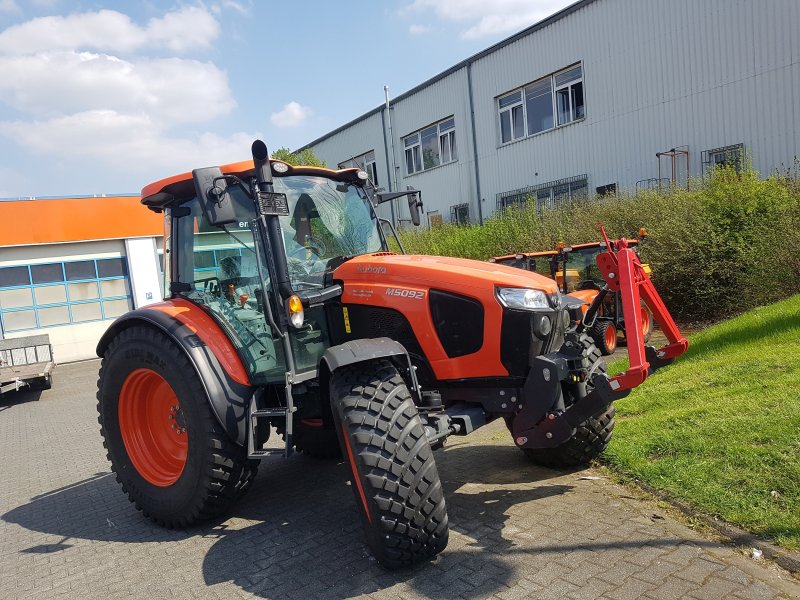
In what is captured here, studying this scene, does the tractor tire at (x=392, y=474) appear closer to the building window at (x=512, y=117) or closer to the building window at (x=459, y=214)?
the building window at (x=512, y=117)

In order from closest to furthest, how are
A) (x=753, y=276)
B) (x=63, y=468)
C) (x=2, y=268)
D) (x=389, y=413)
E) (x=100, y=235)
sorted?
1. (x=389, y=413)
2. (x=63, y=468)
3. (x=753, y=276)
4. (x=2, y=268)
5. (x=100, y=235)

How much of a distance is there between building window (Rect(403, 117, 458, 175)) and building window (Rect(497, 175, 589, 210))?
118 inches

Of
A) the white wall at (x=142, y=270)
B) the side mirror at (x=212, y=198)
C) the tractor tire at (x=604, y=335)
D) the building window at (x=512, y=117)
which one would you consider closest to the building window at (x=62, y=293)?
the white wall at (x=142, y=270)

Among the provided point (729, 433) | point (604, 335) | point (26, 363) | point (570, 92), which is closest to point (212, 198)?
point (729, 433)

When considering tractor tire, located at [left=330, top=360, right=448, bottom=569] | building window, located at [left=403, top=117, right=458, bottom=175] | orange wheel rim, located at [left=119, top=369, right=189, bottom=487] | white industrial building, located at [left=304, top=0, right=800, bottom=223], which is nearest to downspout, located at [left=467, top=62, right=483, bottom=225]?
white industrial building, located at [left=304, top=0, right=800, bottom=223]

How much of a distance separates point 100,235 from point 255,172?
15.9m

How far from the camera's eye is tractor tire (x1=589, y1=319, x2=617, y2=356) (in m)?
8.43

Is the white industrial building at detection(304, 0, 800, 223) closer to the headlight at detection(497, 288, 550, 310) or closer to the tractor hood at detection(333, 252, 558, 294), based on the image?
the tractor hood at detection(333, 252, 558, 294)

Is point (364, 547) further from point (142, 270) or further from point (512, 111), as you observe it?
point (142, 270)

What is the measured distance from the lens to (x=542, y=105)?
16500 mm

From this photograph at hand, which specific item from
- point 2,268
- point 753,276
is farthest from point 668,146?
point 2,268

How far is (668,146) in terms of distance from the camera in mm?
13234

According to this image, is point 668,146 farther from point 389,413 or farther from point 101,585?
point 101,585

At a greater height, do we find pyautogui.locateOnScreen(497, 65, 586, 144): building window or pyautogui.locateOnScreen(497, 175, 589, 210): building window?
pyautogui.locateOnScreen(497, 65, 586, 144): building window
